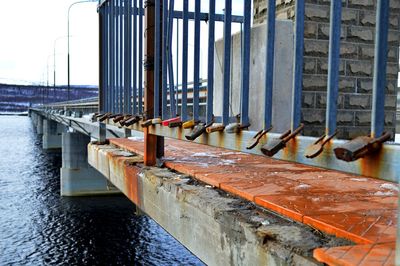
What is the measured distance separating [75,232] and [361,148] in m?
17.3

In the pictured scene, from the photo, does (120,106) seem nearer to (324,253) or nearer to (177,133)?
(177,133)

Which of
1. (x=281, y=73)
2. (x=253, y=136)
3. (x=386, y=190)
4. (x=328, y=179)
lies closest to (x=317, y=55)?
(x=281, y=73)

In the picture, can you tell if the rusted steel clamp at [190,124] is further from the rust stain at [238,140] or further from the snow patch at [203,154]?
the snow patch at [203,154]

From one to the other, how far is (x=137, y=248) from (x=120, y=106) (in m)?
10.5

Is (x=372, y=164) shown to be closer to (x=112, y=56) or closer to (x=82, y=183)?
(x=112, y=56)

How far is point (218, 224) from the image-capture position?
2855mm

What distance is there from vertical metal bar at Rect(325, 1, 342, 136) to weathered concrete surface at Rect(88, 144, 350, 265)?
1.90 ft

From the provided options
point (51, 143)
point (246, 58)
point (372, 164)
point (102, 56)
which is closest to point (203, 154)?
point (246, 58)

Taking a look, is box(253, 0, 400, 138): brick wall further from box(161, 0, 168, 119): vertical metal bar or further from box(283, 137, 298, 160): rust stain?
box(283, 137, 298, 160): rust stain

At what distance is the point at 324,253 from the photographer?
1904 millimetres

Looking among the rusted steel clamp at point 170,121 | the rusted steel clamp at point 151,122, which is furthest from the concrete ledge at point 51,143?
the rusted steel clamp at point 170,121

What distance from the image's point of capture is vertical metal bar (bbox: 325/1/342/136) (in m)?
2.10

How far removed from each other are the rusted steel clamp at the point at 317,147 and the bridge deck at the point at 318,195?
41 cm

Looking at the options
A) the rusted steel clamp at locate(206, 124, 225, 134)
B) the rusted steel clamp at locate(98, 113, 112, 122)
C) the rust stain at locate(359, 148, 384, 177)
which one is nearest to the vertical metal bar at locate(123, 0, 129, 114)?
the rusted steel clamp at locate(98, 113, 112, 122)
